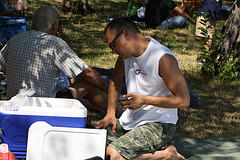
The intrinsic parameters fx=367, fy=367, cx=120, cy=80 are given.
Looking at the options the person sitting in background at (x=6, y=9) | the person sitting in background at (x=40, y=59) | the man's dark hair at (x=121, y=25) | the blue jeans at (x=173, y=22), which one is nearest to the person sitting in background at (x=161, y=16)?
the blue jeans at (x=173, y=22)

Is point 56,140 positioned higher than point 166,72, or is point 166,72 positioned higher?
point 166,72

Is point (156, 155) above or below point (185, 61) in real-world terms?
above

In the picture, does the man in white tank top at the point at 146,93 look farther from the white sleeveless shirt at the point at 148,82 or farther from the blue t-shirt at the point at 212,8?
the blue t-shirt at the point at 212,8

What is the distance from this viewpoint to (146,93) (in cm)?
293

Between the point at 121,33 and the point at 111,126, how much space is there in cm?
92

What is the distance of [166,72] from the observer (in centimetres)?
268

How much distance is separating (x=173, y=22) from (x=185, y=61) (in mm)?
2767

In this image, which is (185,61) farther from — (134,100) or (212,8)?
(134,100)

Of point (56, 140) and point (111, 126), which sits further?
point (111, 126)

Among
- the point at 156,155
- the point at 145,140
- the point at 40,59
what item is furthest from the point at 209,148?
the point at 40,59

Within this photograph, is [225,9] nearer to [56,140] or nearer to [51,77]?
[51,77]

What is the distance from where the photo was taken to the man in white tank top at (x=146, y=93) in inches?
105

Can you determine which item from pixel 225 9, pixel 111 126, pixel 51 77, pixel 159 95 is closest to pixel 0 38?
pixel 51 77

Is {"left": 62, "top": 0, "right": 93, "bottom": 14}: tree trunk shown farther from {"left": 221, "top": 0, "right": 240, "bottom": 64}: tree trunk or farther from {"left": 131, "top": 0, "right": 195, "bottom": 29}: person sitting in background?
{"left": 221, "top": 0, "right": 240, "bottom": 64}: tree trunk
